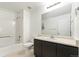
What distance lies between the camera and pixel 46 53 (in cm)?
177

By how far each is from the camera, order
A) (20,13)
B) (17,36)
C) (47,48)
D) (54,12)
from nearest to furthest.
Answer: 1. (47,48)
2. (54,12)
3. (20,13)
4. (17,36)

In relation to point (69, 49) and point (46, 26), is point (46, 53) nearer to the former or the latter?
point (69, 49)

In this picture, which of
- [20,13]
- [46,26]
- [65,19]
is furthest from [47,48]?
[20,13]

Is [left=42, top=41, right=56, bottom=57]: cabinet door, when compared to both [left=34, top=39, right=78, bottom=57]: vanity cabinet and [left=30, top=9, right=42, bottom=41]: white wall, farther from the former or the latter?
[left=30, top=9, right=42, bottom=41]: white wall

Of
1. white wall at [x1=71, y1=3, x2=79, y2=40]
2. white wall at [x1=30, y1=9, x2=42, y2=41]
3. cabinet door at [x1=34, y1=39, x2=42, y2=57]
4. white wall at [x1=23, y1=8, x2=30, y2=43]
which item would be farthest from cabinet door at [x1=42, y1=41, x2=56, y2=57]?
white wall at [x1=23, y1=8, x2=30, y2=43]

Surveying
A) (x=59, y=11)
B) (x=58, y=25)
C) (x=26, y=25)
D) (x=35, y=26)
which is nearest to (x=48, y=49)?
(x=58, y=25)

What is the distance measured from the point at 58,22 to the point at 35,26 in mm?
843

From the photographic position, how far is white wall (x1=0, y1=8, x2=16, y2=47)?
10.5 feet

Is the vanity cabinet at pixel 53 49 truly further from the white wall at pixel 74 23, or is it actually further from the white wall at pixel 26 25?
the white wall at pixel 26 25

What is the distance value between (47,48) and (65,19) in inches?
26.7

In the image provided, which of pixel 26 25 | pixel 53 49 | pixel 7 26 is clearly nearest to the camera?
pixel 53 49

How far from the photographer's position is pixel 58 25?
2.07 metres

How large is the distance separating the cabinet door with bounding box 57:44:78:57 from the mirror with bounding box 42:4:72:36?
0.55 m

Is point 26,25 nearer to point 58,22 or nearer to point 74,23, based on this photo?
point 58,22
